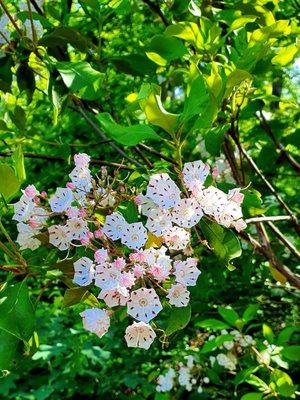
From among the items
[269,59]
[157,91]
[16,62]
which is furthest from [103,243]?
[16,62]

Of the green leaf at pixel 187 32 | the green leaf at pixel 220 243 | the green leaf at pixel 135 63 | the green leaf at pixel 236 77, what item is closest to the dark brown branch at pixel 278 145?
the green leaf at pixel 135 63

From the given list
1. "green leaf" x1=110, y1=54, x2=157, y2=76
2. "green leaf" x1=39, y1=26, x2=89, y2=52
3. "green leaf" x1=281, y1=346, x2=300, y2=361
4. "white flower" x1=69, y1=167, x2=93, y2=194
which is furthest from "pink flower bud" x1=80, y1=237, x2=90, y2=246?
"green leaf" x1=281, y1=346, x2=300, y2=361

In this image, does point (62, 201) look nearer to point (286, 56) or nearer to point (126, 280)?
point (126, 280)

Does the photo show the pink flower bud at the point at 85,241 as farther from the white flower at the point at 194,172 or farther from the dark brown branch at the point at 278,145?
the dark brown branch at the point at 278,145

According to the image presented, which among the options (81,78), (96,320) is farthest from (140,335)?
(81,78)

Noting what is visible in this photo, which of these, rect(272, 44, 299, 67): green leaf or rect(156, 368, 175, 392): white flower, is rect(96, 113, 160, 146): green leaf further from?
rect(156, 368, 175, 392): white flower
